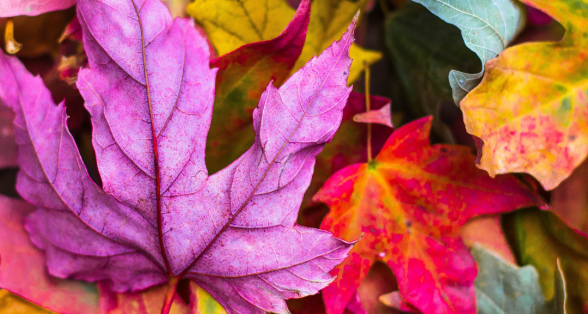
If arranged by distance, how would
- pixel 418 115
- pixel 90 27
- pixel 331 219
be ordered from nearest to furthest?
1. pixel 90 27
2. pixel 331 219
3. pixel 418 115

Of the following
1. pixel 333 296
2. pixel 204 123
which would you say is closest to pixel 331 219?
pixel 333 296

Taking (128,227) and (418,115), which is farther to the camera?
(418,115)

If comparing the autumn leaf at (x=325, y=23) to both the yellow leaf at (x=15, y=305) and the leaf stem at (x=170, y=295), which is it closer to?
the leaf stem at (x=170, y=295)

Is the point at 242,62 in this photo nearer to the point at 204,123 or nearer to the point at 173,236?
the point at 204,123

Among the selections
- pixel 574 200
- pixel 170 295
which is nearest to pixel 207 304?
pixel 170 295

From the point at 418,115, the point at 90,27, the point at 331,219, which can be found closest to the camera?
the point at 90,27

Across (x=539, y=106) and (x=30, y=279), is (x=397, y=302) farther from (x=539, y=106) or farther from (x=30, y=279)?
(x=30, y=279)

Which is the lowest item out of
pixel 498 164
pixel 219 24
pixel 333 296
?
pixel 333 296
